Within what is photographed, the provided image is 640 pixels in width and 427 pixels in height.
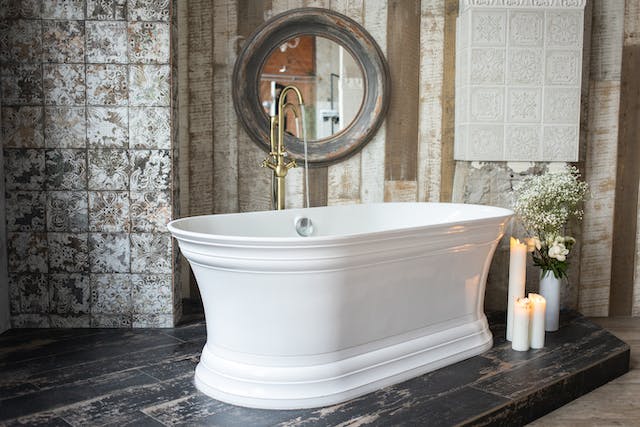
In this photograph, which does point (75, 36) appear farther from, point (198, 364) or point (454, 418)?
point (454, 418)

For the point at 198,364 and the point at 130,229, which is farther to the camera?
the point at 130,229

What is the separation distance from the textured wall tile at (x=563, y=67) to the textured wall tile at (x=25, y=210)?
2.76 metres

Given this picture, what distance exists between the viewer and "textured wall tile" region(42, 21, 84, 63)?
9.76ft

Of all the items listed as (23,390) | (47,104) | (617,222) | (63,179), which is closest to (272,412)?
(23,390)

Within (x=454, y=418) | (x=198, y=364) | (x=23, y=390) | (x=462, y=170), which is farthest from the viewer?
(x=462, y=170)

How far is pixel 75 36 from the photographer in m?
2.98

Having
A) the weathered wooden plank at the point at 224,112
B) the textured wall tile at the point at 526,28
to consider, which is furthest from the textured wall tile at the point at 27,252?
the textured wall tile at the point at 526,28

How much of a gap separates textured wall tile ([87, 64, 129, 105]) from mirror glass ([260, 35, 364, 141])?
86 cm

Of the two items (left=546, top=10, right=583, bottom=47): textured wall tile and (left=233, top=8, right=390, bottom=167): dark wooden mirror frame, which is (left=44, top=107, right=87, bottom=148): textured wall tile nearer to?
(left=233, top=8, right=390, bottom=167): dark wooden mirror frame

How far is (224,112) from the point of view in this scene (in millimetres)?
3615

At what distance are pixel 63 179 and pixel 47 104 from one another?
374 mm

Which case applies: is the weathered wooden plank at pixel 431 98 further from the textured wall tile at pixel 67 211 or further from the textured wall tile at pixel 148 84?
the textured wall tile at pixel 67 211

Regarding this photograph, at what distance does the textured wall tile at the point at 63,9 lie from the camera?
117 inches

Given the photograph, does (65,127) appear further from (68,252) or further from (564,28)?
(564,28)
